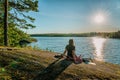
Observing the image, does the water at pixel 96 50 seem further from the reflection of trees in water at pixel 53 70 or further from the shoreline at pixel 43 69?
the shoreline at pixel 43 69

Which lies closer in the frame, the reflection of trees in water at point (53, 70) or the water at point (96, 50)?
the reflection of trees in water at point (53, 70)

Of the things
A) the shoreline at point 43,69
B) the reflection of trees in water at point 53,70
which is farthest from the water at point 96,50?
the shoreline at point 43,69

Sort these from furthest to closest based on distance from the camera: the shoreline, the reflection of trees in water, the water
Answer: the water → the shoreline → the reflection of trees in water

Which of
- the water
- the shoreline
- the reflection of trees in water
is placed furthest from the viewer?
the water

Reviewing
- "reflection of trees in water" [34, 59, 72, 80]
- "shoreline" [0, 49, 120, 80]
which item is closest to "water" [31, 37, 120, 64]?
"reflection of trees in water" [34, 59, 72, 80]

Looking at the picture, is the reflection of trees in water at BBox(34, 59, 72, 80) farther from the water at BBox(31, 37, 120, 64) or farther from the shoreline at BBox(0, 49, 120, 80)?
the water at BBox(31, 37, 120, 64)

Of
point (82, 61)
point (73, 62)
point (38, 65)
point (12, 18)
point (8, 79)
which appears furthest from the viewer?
point (12, 18)

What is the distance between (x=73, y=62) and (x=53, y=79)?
3.47 m

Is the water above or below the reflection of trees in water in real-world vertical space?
below

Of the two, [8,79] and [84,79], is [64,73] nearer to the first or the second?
[84,79]

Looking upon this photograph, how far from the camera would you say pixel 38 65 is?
44.1 feet

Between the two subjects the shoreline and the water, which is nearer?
the shoreline

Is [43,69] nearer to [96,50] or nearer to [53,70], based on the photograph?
[53,70]

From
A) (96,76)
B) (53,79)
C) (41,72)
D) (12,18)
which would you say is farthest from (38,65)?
(12,18)
